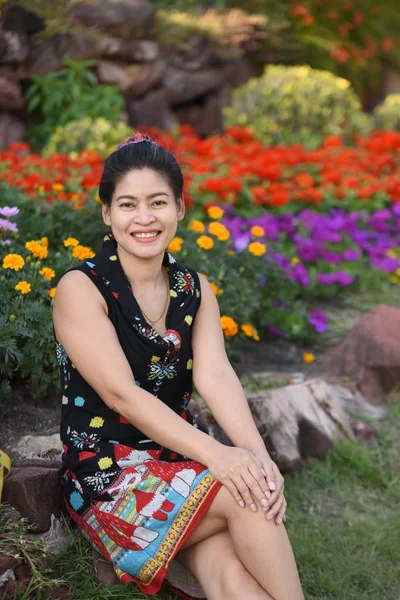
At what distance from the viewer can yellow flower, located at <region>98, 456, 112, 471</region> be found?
2.33m

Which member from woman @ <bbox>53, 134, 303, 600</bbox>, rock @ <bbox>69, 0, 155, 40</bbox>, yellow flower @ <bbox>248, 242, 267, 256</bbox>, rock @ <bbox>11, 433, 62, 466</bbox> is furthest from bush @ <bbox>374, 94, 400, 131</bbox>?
rock @ <bbox>11, 433, 62, 466</bbox>

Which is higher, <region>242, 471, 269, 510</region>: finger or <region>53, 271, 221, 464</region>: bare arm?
<region>53, 271, 221, 464</region>: bare arm

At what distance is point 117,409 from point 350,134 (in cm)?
614

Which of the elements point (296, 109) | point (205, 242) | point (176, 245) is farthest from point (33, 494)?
point (296, 109)

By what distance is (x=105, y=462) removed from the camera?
91.8 inches

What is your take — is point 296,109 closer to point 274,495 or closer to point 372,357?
point 372,357

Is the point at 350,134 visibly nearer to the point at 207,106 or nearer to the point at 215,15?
the point at 207,106

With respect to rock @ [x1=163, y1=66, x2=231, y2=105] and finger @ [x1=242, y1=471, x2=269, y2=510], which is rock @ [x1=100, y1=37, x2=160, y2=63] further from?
finger @ [x1=242, y1=471, x2=269, y2=510]

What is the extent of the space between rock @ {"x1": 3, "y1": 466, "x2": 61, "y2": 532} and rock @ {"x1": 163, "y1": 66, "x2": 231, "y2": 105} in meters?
6.34

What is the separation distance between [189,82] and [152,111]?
22.5 inches

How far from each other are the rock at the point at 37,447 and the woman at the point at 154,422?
0.93 ft

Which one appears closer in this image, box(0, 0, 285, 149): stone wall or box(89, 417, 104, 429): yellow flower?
box(89, 417, 104, 429): yellow flower

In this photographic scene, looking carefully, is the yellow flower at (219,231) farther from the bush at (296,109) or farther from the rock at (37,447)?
the bush at (296,109)

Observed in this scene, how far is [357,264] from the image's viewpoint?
539 centimetres
